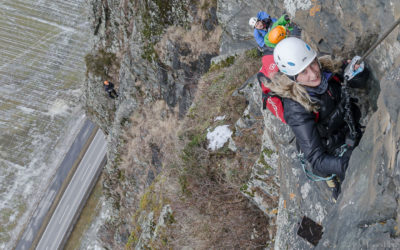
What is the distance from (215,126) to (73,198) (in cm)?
1973

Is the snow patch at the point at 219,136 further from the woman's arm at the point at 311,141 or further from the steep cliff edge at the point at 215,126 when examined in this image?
the woman's arm at the point at 311,141

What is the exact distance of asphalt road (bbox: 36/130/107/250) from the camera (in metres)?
25.0

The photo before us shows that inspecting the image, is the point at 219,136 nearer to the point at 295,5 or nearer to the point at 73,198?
the point at 295,5

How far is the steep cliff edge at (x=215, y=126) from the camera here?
3637mm

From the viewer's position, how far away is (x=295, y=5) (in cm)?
576

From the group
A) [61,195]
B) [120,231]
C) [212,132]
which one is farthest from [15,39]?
[212,132]

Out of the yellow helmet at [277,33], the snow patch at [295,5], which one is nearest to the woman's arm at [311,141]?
the snow patch at [295,5]

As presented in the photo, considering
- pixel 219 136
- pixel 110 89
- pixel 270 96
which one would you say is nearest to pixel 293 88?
pixel 270 96

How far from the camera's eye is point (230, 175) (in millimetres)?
9094

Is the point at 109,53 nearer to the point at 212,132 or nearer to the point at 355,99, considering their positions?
the point at 212,132

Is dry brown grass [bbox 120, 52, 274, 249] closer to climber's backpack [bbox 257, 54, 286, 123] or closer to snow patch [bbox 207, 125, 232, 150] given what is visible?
snow patch [bbox 207, 125, 232, 150]

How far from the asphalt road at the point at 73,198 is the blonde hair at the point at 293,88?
2427 cm

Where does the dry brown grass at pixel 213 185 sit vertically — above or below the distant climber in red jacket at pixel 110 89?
above

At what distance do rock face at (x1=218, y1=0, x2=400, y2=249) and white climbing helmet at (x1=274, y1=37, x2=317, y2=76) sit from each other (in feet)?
3.11
